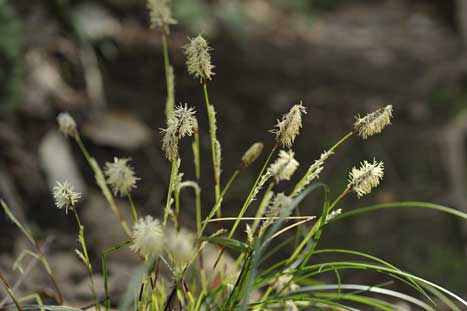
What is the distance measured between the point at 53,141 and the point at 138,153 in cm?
39

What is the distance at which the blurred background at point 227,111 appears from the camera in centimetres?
207

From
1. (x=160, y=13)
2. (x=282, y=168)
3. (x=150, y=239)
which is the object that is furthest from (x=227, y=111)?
(x=150, y=239)

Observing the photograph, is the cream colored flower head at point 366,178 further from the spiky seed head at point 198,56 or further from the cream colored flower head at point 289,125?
the spiky seed head at point 198,56

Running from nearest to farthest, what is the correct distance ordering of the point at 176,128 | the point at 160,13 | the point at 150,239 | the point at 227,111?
1. the point at 150,239
2. the point at 176,128
3. the point at 160,13
4. the point at 227,111

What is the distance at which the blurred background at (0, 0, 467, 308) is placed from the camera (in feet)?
6.80

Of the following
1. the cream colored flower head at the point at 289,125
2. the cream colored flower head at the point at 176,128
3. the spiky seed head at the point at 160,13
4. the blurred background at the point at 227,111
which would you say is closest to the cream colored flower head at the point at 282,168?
the cream colored flower head at the point at 289,125

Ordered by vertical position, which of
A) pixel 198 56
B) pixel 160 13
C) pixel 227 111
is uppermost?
pixel 227 111

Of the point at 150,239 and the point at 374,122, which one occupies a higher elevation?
the point at 374,122

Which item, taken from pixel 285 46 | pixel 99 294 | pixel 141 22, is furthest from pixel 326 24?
pixel 99 294

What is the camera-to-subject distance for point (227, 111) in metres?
3.08

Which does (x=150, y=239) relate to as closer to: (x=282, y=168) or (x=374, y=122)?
(x=282, y=168)

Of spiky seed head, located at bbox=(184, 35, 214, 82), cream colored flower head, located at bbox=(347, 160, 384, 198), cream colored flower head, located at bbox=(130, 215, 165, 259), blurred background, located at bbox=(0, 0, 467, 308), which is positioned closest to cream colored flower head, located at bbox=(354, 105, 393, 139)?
cream colored flower head, located at bbox=(347, 160, 384, 198)

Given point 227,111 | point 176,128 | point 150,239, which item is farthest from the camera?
point 227,111

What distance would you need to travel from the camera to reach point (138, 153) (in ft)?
8.27
